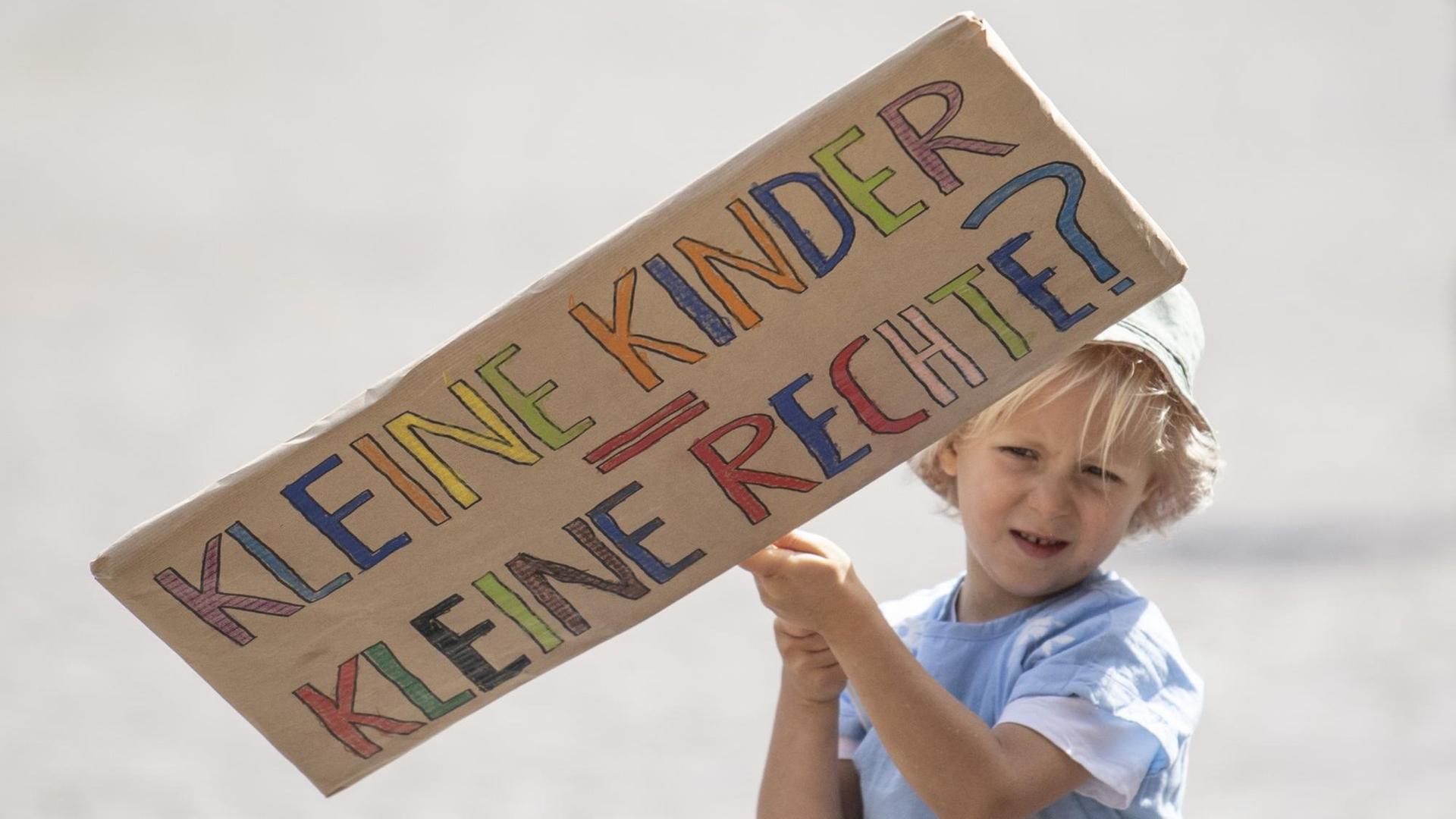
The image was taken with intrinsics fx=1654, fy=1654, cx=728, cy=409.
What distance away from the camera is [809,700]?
97 centimetres

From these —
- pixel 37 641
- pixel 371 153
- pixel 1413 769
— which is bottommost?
pixel 1413 769

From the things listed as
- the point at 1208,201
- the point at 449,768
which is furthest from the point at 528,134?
the point at 449,768

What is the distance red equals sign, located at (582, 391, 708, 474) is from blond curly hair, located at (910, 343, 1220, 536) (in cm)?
20

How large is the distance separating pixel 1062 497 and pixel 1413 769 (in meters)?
1.55

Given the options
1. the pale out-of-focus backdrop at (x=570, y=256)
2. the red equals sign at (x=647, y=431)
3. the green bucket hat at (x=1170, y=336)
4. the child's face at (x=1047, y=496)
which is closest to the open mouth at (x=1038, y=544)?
the child's face at (x=1047, y=496)

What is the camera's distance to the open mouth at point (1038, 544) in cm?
95

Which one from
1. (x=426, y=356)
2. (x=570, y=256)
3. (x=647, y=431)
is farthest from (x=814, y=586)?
(x=570, y=256)

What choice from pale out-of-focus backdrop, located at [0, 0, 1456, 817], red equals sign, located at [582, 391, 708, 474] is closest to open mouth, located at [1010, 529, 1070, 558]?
red equals sign, located at [582, 391, 708, 474]

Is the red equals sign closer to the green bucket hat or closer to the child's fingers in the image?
the child's fingers

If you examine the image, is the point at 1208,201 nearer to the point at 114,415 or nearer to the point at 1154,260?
the point at 114,415

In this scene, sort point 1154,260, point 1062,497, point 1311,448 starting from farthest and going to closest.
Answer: point 1311,448
point 1062,497
point 1154,260

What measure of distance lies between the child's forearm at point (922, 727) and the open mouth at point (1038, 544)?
126 mm

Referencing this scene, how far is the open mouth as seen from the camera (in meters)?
0.95

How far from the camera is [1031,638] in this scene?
0.95 m
